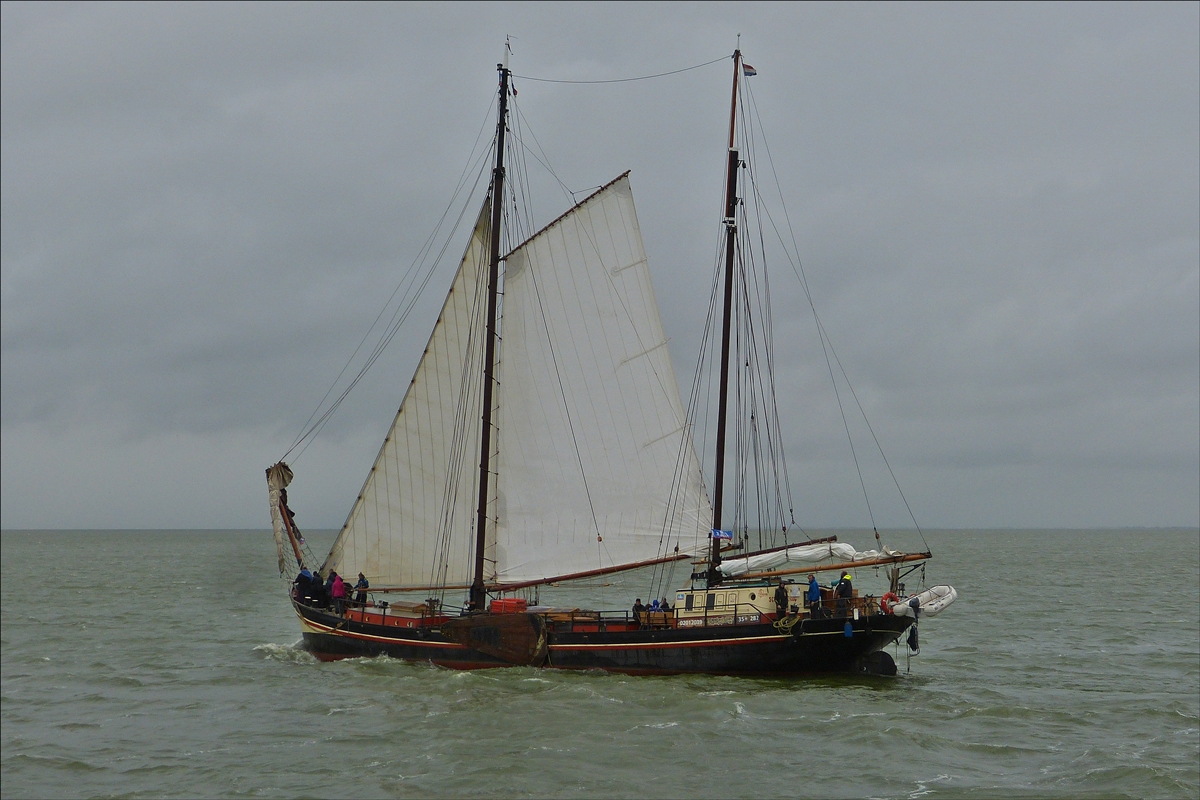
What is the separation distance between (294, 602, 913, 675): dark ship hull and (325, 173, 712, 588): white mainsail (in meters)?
3.02

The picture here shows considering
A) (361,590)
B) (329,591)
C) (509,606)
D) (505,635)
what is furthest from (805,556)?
(329,591)

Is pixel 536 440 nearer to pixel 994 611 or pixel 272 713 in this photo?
pixel 272 713

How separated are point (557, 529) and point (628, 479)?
3140mm

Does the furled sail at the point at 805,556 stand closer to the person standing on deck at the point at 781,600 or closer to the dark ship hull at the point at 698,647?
the person standing on deck at the point at 781,600

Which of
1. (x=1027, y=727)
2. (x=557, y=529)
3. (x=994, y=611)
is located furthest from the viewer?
(x=994, y=611)

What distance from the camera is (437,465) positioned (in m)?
39.7

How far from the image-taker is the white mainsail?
3856cm

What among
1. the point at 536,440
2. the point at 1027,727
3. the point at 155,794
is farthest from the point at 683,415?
the point at 155,794

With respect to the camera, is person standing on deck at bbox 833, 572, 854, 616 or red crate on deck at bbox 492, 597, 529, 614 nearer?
person standing on deck at bbox 833, 572, 854, 616

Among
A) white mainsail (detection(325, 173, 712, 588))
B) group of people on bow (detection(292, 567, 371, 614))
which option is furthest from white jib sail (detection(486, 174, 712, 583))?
group of people on bow (detection(292, 567, 371, 614))

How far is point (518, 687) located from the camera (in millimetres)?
33375

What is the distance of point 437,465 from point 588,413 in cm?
603

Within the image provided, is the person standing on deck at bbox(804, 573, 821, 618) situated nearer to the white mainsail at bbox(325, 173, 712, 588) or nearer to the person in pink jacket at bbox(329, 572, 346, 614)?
the white mainsail at bbox(325, 173, 712, 588)

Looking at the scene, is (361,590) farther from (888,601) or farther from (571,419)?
(888,601)
